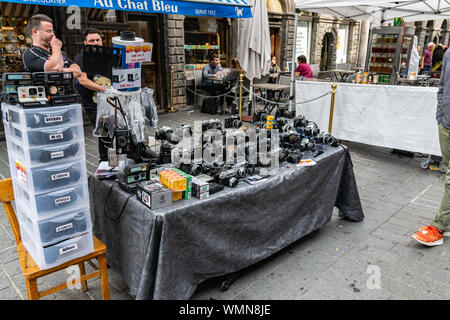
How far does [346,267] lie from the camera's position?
3137 mm

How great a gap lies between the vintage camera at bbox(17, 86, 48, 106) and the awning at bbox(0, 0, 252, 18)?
2.69 meters

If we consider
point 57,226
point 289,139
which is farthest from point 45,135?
point 289,139

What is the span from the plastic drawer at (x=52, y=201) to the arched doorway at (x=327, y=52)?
57.9 ft

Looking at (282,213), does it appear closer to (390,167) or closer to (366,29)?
(390,167)

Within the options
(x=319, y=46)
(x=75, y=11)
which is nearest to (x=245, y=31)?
(x=75, y=11)

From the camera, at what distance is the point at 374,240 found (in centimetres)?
362

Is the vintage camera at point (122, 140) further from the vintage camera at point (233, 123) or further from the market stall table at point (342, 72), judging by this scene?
the market stall table at point (342, 72)

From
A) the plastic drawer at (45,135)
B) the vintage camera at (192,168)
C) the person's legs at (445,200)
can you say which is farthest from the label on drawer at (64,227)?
the person's legs at (445,200)

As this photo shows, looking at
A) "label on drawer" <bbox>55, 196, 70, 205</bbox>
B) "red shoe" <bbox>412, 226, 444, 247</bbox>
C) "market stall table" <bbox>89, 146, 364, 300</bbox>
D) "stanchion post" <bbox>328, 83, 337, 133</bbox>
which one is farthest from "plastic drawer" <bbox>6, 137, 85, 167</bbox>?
"stanchion post" <bbox>328, 83, 337, 133</bbox>

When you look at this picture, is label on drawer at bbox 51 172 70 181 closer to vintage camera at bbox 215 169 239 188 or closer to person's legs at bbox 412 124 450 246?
vintage camera at bbox 215 169 239 188

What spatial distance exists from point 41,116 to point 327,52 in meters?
18.2

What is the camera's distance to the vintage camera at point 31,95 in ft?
6.57

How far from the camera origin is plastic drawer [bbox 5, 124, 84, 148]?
6.64 feet

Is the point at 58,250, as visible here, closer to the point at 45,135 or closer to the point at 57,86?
the point at 45,135
